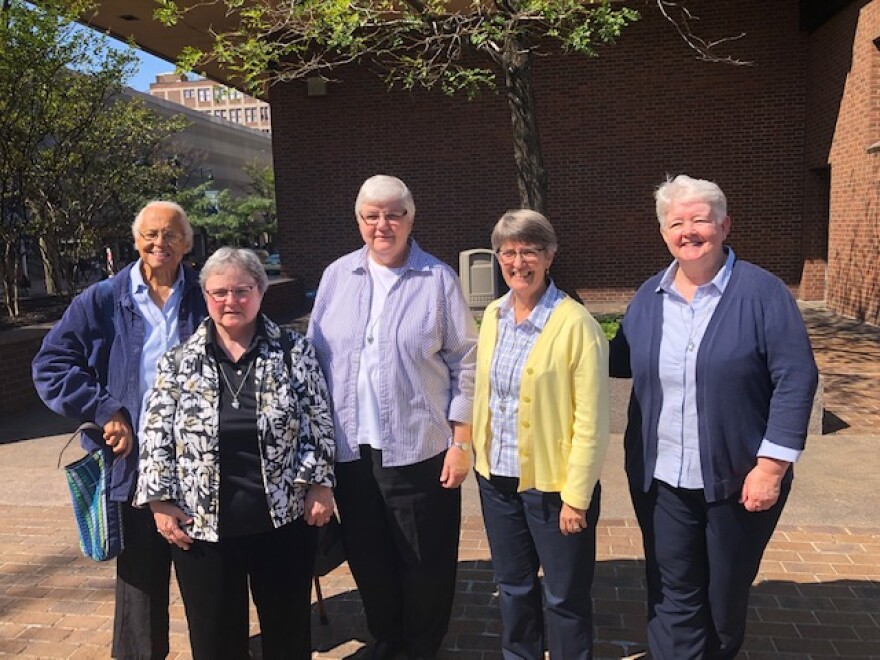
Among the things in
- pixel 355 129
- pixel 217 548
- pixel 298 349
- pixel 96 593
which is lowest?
pixel 96 593

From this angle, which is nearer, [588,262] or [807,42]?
[807,42]

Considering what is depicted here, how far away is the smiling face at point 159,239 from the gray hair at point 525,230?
118 centimetres

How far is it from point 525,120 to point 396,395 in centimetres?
509

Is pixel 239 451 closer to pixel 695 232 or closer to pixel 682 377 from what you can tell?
pixel 682 377

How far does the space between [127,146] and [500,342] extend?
12620 mm

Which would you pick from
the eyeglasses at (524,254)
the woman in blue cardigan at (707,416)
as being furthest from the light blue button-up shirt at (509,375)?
the woman in blue cardigan at (707,416)

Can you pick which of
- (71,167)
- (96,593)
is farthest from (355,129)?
(96,593)

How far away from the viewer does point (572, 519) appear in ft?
7.57

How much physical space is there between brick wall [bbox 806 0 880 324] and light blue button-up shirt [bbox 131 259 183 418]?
10.9 meters

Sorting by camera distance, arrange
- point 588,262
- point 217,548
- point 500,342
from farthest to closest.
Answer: point 588,262 → point 500,342 → point 217,548

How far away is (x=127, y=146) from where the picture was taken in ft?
42.6

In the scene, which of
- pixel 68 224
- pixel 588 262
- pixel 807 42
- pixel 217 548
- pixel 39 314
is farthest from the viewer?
pixel 588 262

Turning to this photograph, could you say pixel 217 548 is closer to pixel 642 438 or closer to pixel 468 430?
pixel 468 430

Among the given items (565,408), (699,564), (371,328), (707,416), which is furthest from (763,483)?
(371,328)
